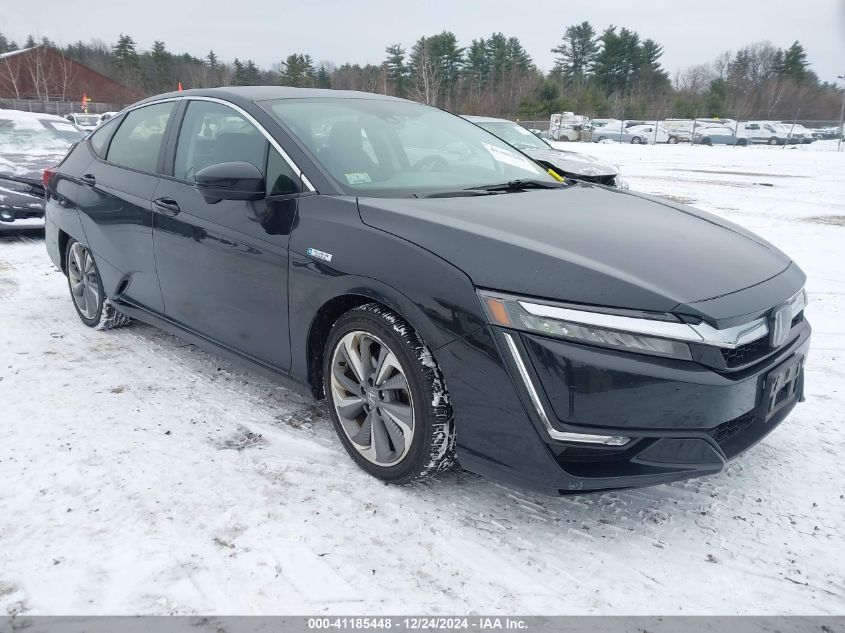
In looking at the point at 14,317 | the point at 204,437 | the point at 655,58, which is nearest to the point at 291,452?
the point at 204,437

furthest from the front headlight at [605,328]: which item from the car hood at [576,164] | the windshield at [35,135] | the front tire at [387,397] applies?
the windshield at [35,135]

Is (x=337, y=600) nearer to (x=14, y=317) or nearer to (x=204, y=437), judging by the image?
(x=204, y=437)

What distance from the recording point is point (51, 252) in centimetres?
498

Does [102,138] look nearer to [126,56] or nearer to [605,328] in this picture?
[605,328]

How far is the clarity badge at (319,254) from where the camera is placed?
2613mm

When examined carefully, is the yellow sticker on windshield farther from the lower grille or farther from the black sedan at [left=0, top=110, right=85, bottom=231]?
the black sedan at [left=0, top=110, right=85, bottom=231]

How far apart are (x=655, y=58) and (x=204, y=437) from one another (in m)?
78.5

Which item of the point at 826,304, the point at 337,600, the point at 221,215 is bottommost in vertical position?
the point at 337,600

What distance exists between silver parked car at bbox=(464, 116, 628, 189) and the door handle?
4.69m

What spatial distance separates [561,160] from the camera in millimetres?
8727

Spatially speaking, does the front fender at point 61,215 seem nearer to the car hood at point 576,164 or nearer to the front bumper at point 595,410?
the front bumper at point 595,410

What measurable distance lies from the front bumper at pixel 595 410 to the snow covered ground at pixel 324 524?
33cm

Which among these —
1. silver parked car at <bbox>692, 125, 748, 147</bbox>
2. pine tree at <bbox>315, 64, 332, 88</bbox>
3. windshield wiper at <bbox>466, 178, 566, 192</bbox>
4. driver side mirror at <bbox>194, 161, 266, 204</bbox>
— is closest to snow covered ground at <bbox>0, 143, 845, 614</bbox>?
driver side mirror at <bbox>194, 161, 266, 204</bbox>

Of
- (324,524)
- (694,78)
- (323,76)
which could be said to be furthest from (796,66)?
(324,524)
